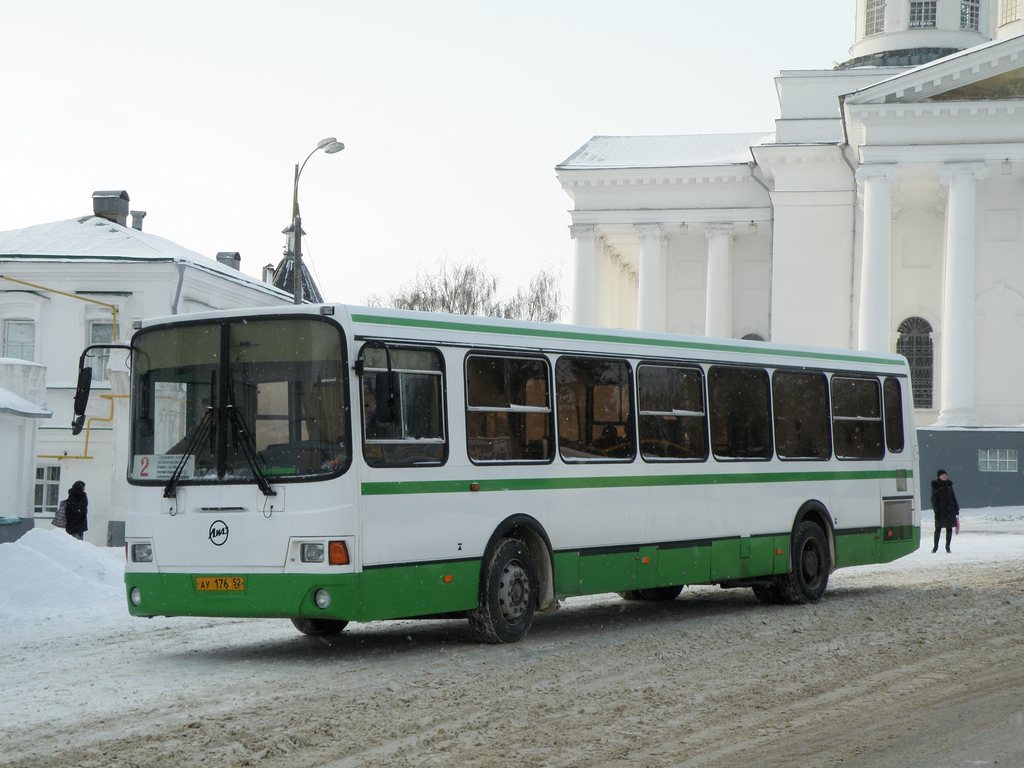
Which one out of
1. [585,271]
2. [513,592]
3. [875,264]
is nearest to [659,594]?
[513,592]

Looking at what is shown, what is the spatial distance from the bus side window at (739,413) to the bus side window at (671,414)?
0.70 ft

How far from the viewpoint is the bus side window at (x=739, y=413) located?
15.3 metres

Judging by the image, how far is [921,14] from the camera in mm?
54094

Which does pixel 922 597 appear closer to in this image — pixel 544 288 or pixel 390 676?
pixel 390 676

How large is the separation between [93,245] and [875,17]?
99.8 feet

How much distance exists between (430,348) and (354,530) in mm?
1713

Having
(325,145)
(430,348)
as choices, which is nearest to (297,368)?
(430,348)

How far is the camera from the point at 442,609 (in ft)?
39.3

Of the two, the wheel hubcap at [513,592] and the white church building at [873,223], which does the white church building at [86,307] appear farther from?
the wheel hubcap at [513,592]

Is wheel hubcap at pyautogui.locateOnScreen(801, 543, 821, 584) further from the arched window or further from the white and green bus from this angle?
the arched window

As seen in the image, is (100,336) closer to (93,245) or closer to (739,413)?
(93,245)

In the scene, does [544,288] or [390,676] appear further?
[544,288]

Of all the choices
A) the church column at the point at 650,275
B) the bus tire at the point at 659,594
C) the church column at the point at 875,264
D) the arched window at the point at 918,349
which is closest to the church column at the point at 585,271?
the church column at the point at 650,275

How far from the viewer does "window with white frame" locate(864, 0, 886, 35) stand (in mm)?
54719
